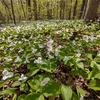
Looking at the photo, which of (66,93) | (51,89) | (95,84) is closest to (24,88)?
(51,89)

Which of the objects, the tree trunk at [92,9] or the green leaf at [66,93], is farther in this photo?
the tree trunk at [92,9]

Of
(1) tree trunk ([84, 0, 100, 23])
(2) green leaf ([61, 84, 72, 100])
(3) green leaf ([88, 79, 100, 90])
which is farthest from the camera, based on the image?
(1) tree trunk ([84, 0, 100, 23])

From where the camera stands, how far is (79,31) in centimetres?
344

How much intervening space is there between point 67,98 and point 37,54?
0.88m

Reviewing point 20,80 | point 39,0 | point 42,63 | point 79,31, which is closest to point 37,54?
point 42,63

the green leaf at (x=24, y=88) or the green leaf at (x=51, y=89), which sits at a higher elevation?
the green leaf at (x=51, y=89)

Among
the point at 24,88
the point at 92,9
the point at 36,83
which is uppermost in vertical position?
the point at 92,9

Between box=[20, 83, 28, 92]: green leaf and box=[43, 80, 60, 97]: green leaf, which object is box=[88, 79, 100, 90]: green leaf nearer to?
box=[43, 80, 60, 97]: green leaf

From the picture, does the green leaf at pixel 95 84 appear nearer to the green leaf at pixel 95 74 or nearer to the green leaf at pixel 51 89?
the green leaf at pixel 95 74

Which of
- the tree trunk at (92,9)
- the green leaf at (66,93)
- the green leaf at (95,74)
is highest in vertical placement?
the tree trunk at (92,9)

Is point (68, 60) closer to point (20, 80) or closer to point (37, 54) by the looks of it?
point (37, 54)

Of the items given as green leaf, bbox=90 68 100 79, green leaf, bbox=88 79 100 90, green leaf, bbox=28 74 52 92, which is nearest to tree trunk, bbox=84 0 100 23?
green leaf, bbox=90 68 100 79

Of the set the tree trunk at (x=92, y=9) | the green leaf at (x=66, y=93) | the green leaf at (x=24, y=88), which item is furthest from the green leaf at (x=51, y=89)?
the tree trunk at (x=92, y=9)

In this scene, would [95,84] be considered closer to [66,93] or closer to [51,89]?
[66,93]
